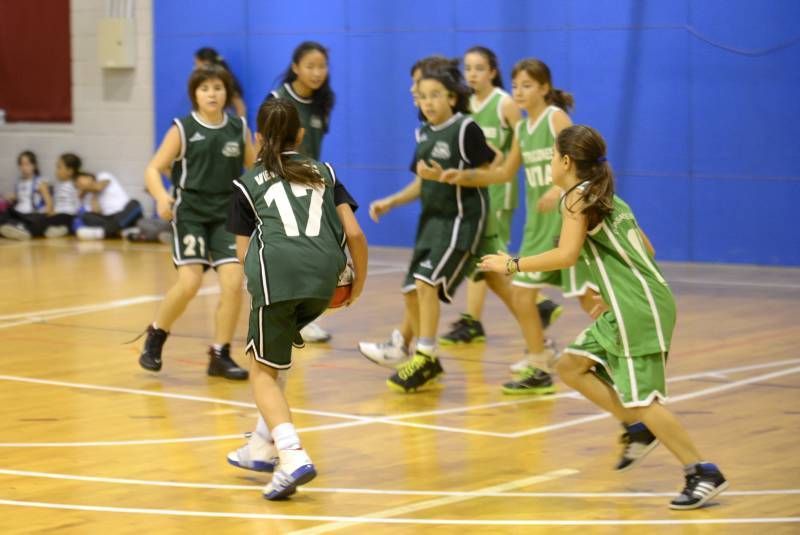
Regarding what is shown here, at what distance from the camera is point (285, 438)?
5.05 m

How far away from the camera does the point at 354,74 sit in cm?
1377

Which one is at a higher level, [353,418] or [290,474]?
[290,474]

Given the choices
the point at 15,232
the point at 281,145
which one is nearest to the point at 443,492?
the point at 281,145

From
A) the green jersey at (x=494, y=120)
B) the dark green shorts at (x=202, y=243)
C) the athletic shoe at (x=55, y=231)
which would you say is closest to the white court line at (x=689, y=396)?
the dark green shorts at (x=202, y=243)

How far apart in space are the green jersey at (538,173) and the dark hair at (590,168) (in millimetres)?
2170

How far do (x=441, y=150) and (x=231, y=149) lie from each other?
113 centimetres

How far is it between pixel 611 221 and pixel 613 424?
1568 mm

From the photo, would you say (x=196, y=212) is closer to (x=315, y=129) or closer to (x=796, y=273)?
(x=315, y=129)

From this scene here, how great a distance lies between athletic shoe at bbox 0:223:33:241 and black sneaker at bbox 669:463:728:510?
35.8 ft

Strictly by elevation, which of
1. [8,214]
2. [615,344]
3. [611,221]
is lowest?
[8,214]

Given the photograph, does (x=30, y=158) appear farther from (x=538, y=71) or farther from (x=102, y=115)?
(x=538, y=71)

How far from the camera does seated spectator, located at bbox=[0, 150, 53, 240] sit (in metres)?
14.8

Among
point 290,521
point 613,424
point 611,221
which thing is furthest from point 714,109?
point 290,521

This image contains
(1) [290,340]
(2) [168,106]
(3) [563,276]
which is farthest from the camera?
(2) [168,106]
